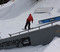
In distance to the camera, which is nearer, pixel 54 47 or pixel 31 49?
pixel 54 47

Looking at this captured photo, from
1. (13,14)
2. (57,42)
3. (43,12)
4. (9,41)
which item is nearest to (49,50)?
(57,42)

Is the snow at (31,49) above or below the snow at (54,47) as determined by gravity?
below

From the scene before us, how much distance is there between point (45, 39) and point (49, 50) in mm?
2634

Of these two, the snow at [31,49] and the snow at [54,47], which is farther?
the snow at [31,49]

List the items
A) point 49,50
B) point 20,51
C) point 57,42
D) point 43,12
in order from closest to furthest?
1. point 49,50
2. point 57,42
3. point 20,51
4. point 43,12

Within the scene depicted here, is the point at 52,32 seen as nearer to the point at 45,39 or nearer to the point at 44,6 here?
the point at 45,39

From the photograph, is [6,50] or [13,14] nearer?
[6,50]

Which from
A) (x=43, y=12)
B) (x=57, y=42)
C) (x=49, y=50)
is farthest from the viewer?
(x=43, y=12)

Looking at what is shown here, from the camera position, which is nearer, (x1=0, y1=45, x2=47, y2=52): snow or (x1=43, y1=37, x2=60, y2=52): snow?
(x1=43, y1=37, x2=60, y2=52): snow

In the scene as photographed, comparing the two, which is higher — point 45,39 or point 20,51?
point 45,39

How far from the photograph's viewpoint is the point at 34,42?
11.9 metres

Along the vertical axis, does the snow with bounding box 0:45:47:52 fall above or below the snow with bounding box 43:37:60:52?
below

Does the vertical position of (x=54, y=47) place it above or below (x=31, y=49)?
above

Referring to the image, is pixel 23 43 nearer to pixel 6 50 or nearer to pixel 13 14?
pixel 6 50
